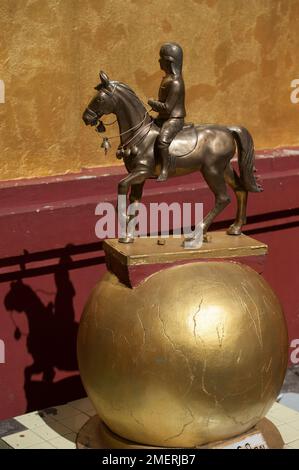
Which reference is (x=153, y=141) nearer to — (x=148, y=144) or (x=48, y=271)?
(x=148, y=144)

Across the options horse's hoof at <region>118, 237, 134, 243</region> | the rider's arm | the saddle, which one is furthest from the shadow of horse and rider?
the rider's arm

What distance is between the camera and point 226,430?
5.07 meters

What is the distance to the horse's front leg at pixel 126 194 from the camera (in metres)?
5.24

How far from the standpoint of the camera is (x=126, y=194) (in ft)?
Result: 17.4

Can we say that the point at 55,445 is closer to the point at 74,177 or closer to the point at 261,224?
the point at 74,177

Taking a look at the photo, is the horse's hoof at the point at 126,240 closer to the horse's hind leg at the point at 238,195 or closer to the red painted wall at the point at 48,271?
the horse's hind leg at the point at 238,195

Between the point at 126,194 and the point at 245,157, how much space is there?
2.49 feet

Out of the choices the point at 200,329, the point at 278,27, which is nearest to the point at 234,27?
the point at 278,27

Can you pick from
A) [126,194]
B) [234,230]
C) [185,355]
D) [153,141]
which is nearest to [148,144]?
[153,141]

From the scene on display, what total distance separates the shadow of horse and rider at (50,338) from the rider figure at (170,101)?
1309 millimetres

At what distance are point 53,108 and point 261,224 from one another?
1.93 meters

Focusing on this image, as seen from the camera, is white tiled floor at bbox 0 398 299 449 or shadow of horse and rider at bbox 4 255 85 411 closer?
white tiled floor at bbox 0 398 299 449

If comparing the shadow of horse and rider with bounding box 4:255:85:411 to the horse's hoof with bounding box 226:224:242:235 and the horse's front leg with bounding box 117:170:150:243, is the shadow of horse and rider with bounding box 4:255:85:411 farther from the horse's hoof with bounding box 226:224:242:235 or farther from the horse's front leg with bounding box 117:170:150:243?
the horse's hoof with bounding box 226:224:242:235

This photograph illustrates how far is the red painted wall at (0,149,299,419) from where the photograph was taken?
5.98 meters
